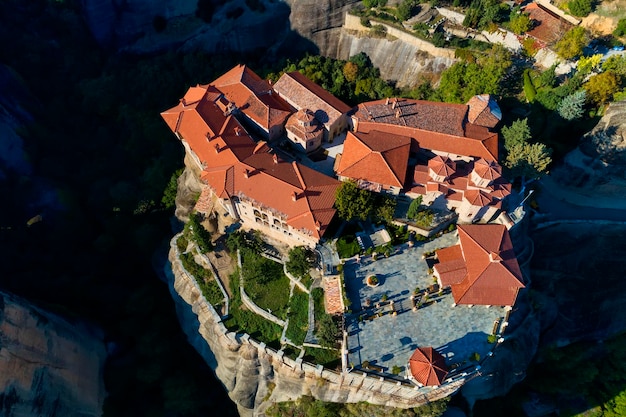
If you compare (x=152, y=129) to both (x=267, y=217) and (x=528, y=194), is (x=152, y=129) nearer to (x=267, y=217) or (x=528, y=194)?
(x=267, y=217)

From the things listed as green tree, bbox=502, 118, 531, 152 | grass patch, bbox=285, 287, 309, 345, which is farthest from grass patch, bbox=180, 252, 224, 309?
green tree, bbox=502, 118, 531, 152

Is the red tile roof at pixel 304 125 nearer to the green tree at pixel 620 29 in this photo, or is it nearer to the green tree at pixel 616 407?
the green tree at pixel 620 29

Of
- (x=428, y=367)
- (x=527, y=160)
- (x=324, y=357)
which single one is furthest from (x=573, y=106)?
(x=324, y=357)

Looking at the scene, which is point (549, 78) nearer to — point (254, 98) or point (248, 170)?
point (254, 98)

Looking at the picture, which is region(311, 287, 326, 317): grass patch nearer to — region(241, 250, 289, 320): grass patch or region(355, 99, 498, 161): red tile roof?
region(241, 250, 289, 320): grass patch

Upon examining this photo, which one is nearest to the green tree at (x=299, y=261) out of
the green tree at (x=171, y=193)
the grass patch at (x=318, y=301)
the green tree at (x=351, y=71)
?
the grass patch at (x=318, y=301)

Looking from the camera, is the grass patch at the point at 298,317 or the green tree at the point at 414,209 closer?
the grass patch at the point at 298,317

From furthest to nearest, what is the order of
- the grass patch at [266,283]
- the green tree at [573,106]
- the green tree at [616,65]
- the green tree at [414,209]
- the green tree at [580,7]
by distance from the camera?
the green tree at [580,7], the green tree at [616,65], the green tree at [573,106], the grass patch at [266,283], the green tree at [414,209]
